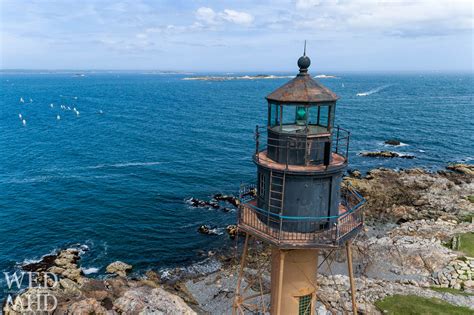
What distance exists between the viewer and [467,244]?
3147 cm

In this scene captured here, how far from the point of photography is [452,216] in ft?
125

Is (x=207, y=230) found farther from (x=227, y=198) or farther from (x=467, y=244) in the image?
(x=467, y=244)

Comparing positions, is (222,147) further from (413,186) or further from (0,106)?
(0,106)

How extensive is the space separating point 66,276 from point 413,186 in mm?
41078

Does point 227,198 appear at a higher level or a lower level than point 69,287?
higher

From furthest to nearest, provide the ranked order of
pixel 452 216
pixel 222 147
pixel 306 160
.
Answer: pixel 222 147 < pixel 452 216 < pixel 306 160

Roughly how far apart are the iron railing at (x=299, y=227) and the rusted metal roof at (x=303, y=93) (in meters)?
3.76

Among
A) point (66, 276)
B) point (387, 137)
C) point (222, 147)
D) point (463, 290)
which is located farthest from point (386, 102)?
point (66, 276)

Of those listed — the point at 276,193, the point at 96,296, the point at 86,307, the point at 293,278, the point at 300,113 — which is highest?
the point at 300,113

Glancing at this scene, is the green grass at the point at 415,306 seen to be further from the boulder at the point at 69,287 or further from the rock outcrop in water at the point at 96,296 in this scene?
the boulder at the point at 69,287

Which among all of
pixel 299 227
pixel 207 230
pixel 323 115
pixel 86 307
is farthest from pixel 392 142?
pixel 299 227

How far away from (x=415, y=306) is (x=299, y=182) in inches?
653

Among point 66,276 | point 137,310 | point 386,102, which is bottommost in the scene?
point 66,276

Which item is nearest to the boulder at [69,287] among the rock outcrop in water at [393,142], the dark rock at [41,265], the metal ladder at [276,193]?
the dark rock at [41,265]
